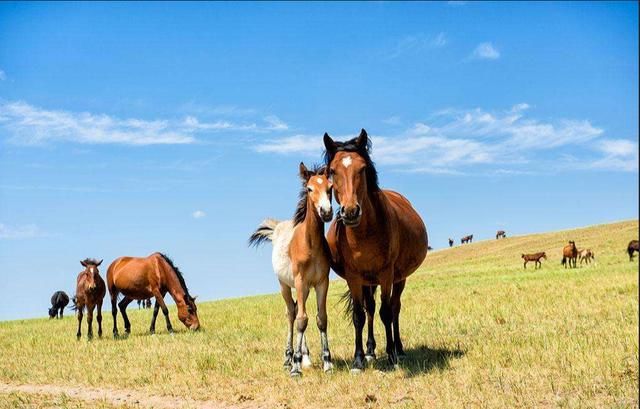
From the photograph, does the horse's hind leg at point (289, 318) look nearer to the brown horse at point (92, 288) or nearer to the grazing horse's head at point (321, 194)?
the grazing horse's head at point (321, 194)

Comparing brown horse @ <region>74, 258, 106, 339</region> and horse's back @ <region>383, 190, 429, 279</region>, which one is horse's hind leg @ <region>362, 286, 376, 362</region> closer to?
horse's back @ <region>383, 190, 429, 279</region>

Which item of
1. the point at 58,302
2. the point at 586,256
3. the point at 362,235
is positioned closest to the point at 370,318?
the point at 362,235

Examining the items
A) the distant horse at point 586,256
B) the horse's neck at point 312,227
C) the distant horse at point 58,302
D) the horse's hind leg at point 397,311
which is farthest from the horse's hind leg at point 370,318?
the distant horse at point 586,256

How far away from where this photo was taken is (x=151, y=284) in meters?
18.8

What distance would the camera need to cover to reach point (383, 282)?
8891 mm

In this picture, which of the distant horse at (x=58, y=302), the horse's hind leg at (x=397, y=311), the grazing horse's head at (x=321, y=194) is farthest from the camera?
the distant horse at (x=58, y=302)

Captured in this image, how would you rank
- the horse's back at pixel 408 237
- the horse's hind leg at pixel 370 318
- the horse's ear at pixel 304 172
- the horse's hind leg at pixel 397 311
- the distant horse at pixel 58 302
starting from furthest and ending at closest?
the distant horse at pixel 58 302, the horse's hind leg at pixel 397 311, the horse's back at pixel 408 237, the horse's hind leg at pixel 370 318, the horse's ear at pixel 304 172

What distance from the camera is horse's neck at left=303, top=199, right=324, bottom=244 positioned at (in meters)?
9.13

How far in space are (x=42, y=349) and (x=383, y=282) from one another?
37.5 feet

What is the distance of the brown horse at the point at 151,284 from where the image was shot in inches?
711

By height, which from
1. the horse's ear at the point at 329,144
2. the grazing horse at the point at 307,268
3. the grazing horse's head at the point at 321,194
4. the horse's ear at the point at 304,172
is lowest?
the grazing horse at the point at 307,268

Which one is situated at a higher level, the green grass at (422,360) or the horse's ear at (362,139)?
the horse's ear at (362,139)

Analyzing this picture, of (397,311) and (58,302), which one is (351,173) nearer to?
(397,311)

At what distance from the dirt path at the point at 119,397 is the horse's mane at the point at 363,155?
3659 millimetres
